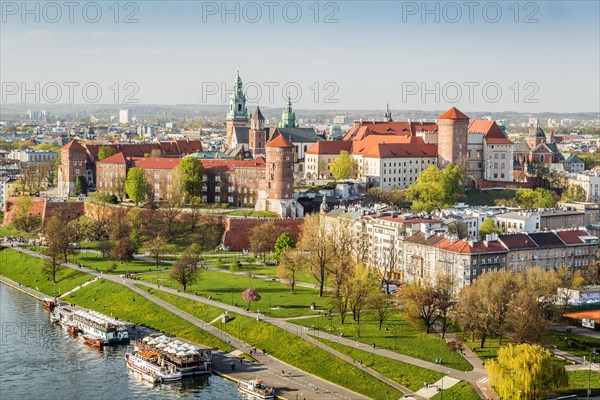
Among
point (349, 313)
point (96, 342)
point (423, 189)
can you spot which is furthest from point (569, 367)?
point (423, 189)

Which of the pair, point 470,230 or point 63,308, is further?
point 470,230

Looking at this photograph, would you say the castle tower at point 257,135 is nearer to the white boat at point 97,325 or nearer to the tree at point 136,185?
the tree at point 136,185

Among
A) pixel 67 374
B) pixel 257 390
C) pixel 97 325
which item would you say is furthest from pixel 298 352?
pixel 97 325

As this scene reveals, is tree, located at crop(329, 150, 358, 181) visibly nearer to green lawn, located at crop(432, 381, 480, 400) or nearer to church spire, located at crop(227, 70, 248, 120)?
church spire, located at crop(227, 70, 248, 120)

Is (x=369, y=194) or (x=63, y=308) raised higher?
(x=369, y=194)

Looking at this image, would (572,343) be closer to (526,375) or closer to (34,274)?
(526,375)

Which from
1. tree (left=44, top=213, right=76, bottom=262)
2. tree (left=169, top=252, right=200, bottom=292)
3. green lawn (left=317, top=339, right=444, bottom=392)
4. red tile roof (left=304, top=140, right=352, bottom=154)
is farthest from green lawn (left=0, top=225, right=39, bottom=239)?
green lawn (left=317, top=339, right=444, bottom=392)

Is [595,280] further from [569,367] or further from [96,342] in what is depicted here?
[96,342]

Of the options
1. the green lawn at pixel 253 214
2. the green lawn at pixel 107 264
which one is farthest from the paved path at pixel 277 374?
the green lawn at pixel 253 214
